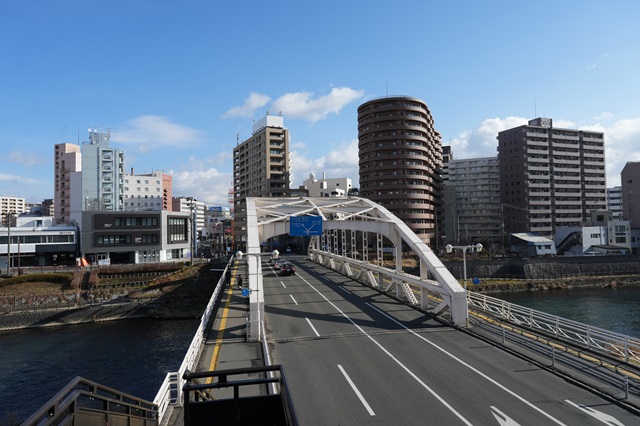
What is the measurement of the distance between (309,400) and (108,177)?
96930 millimetres

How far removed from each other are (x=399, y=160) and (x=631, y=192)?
5923 cm

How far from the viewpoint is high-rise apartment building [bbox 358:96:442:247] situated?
9019 cm

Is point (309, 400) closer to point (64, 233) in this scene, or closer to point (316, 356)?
point (316, 356)

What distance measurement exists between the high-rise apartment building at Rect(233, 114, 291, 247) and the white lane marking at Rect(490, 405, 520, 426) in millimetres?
96536

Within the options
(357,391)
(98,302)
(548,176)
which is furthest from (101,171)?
(548,176)

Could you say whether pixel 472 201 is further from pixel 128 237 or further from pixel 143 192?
pixel 143 192

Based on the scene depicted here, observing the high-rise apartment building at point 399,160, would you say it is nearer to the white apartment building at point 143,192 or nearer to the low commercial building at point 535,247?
the low commercial building at point 535,247

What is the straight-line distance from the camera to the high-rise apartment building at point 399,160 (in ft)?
296

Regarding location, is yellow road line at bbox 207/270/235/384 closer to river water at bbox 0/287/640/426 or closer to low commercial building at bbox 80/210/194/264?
river water at bbox 0/287/640/426

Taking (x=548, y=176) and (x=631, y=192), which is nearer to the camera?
(x=631, y=192)

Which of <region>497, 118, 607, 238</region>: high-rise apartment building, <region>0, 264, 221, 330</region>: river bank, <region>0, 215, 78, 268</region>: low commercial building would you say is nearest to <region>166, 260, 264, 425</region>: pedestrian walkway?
<region>0, 264, 221, 330</region>: river bank

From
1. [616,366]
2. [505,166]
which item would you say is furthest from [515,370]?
[505,166]

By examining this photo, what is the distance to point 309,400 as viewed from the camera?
516 inches

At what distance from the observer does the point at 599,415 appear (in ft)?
37.9
